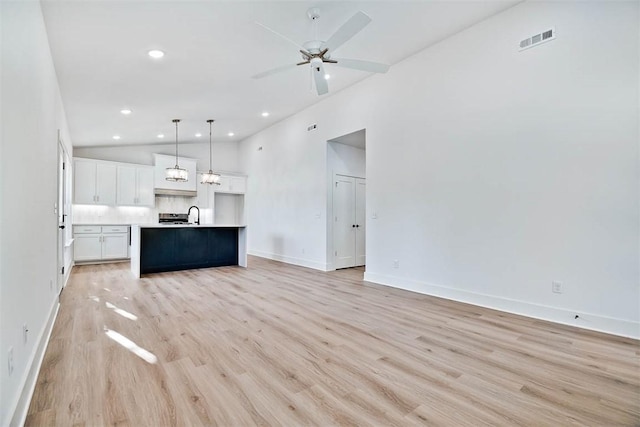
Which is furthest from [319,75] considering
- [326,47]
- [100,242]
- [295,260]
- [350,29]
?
[100,242]

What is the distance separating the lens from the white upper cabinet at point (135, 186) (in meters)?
7.53

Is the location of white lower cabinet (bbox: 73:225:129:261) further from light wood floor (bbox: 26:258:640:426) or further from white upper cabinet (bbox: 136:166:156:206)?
light wood floor (bbox: 26:258:640:426)

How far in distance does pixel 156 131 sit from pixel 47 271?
16.4ft

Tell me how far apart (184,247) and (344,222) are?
10.8 ft

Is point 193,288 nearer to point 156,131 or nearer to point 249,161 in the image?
point 156,131

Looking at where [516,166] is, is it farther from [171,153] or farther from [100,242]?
[171,153]

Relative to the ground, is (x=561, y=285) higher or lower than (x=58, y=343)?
higher

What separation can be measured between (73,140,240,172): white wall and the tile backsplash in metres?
1.14

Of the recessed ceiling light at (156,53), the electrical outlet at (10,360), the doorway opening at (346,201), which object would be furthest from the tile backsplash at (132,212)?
the electrical outlet at (10,360)

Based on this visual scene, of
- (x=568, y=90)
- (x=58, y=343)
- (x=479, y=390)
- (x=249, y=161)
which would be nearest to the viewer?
(x=479, y=390)

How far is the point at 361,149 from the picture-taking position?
6934 mm

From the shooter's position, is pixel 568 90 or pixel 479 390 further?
pixel 568 90

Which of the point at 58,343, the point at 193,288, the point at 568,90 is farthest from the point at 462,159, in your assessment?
the point at 58,343

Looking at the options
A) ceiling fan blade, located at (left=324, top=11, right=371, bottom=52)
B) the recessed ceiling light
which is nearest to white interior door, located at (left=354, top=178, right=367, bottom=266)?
ceiling fan blade, located at (left=324, top=11, right=371, bottom=52)
